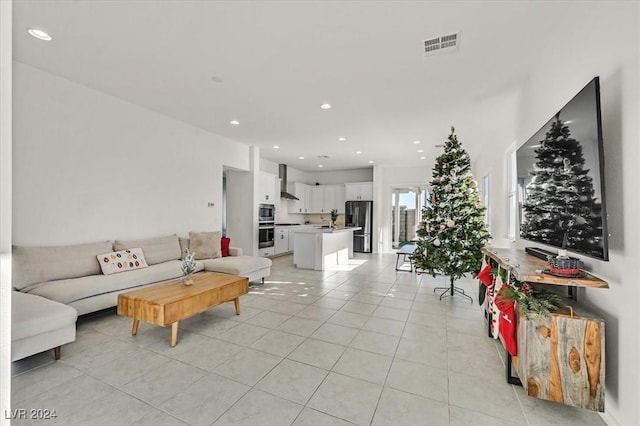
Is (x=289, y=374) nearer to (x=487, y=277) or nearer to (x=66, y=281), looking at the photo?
(x=487, y=277)

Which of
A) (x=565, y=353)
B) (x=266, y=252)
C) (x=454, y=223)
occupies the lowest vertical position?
(x=266, y=252)

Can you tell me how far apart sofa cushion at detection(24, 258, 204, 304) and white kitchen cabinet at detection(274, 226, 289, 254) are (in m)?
4.00

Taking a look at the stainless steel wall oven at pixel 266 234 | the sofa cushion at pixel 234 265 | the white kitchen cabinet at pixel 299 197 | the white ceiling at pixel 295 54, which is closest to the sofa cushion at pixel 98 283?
the sofa cushion at pixel 234 265

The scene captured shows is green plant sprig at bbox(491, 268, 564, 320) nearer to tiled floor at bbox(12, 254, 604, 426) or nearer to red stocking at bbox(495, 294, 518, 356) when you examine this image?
red stocking at bbox(495, 294, 518, 356)

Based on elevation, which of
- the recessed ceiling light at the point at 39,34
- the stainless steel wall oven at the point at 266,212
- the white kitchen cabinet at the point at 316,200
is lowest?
the stainless steel wall oven at the point at 266,212

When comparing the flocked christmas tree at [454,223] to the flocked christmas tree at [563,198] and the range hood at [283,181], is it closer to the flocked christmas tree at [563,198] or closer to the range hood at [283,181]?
the flocked christmas tree at [563,198]

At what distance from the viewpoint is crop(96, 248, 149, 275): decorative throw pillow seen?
3580 mm

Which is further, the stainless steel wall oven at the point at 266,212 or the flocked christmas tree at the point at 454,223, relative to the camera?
the stainless steel wall oven at the point at 266,212

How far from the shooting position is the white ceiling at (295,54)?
2.28m

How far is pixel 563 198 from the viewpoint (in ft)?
6.25

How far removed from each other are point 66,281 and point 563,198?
4.77m

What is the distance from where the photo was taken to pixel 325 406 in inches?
72.9

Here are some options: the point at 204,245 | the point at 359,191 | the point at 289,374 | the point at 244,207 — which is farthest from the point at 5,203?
the point at 359,191

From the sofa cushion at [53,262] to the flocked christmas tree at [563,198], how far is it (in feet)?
16.0
